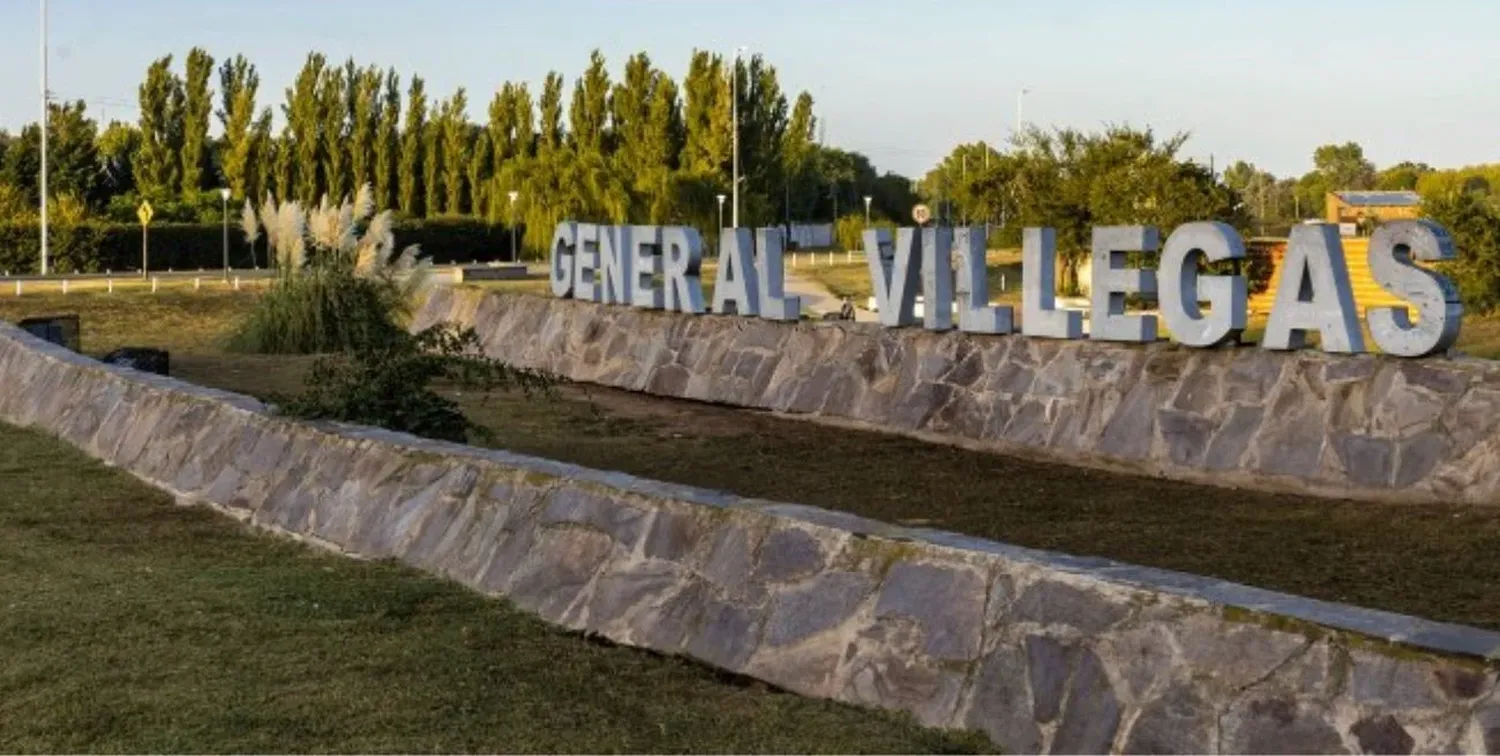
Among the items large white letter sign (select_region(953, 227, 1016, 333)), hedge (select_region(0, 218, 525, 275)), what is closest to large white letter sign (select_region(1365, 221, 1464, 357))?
large white letter sign (select_region(953, 227, 1016, 333))

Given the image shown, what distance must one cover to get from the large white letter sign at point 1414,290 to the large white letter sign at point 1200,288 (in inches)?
37.2

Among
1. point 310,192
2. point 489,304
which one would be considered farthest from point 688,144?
point 489,304

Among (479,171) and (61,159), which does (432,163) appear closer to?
(479,171)

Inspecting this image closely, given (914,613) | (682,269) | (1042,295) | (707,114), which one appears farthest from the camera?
(707,114)

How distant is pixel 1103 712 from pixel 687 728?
1.26 metres

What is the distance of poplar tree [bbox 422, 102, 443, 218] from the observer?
71.7 meters

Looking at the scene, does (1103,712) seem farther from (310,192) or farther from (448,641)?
(310,192)

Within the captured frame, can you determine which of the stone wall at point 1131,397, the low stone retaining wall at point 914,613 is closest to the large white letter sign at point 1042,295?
the stone wall at point 1131,397

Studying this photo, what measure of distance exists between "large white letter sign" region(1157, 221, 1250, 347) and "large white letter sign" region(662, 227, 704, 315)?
6370mm

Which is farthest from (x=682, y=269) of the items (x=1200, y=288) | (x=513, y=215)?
(x=513, y=215)

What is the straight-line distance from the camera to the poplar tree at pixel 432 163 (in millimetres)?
71688

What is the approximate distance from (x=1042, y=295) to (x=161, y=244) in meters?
49.9

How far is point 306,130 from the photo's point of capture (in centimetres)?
6938

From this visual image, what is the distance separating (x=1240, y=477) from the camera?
12.7 meters
